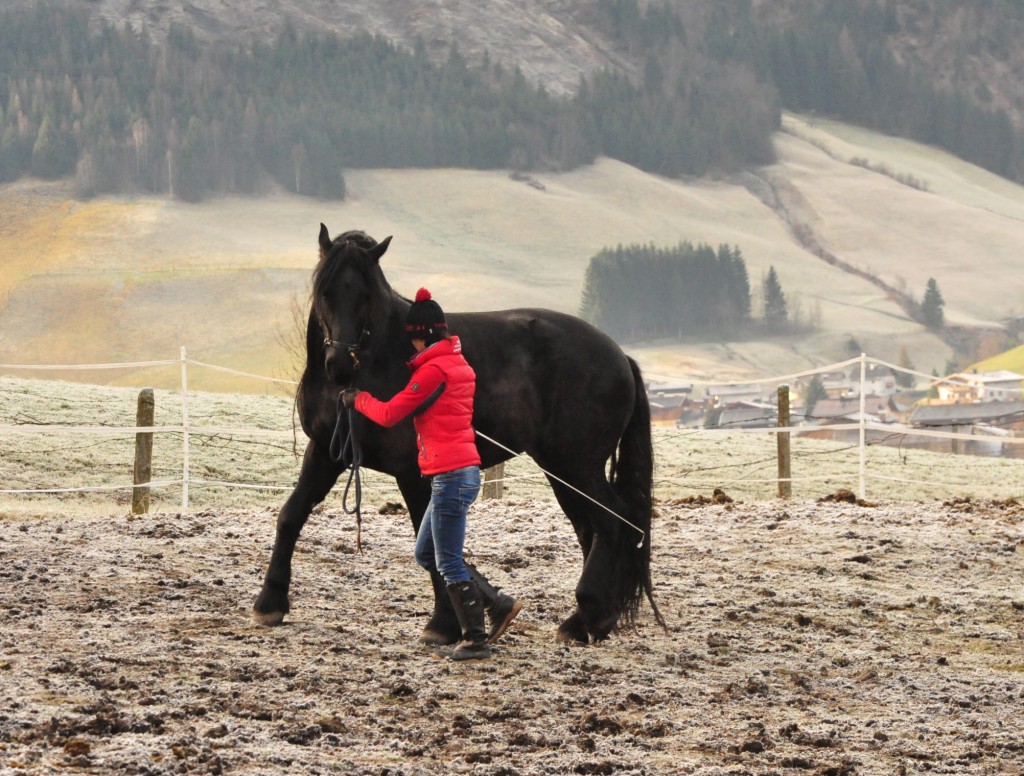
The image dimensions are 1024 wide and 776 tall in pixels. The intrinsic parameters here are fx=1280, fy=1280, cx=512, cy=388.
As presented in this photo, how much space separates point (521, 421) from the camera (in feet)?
Answer: 21.4

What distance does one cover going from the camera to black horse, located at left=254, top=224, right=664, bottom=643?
5992 millimetres

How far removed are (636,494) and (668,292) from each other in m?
131

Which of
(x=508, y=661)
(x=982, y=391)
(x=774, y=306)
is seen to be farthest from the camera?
(x=774, y=306)

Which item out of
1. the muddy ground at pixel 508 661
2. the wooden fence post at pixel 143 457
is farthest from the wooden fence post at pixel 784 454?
the wooden fence post at pixel 143 457

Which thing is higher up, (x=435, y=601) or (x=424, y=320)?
(x=424, y=320)

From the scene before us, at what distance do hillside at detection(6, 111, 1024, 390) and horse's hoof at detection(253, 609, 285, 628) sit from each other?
243ft

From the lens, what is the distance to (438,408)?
577cm

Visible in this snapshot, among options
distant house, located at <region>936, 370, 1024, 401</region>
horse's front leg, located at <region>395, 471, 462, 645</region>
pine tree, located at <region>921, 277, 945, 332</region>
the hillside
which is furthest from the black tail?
pine tree, located at <region>921, 277, 945, 332</region>

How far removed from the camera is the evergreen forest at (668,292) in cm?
13300

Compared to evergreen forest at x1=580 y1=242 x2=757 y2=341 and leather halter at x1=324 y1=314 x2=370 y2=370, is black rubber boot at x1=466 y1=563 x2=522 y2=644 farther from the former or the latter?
evergreen forest at x1=580 y1=242 x2=757 y2=341

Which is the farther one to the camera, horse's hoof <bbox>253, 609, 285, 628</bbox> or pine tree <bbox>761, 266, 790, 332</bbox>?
pine tree <bbox>761, 266, 790, 332</bbox>

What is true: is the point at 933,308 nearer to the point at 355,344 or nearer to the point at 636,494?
the point at 636,494

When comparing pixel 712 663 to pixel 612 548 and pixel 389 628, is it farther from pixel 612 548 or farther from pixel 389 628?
pixel 389 628

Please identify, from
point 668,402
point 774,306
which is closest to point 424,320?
point 668,402
